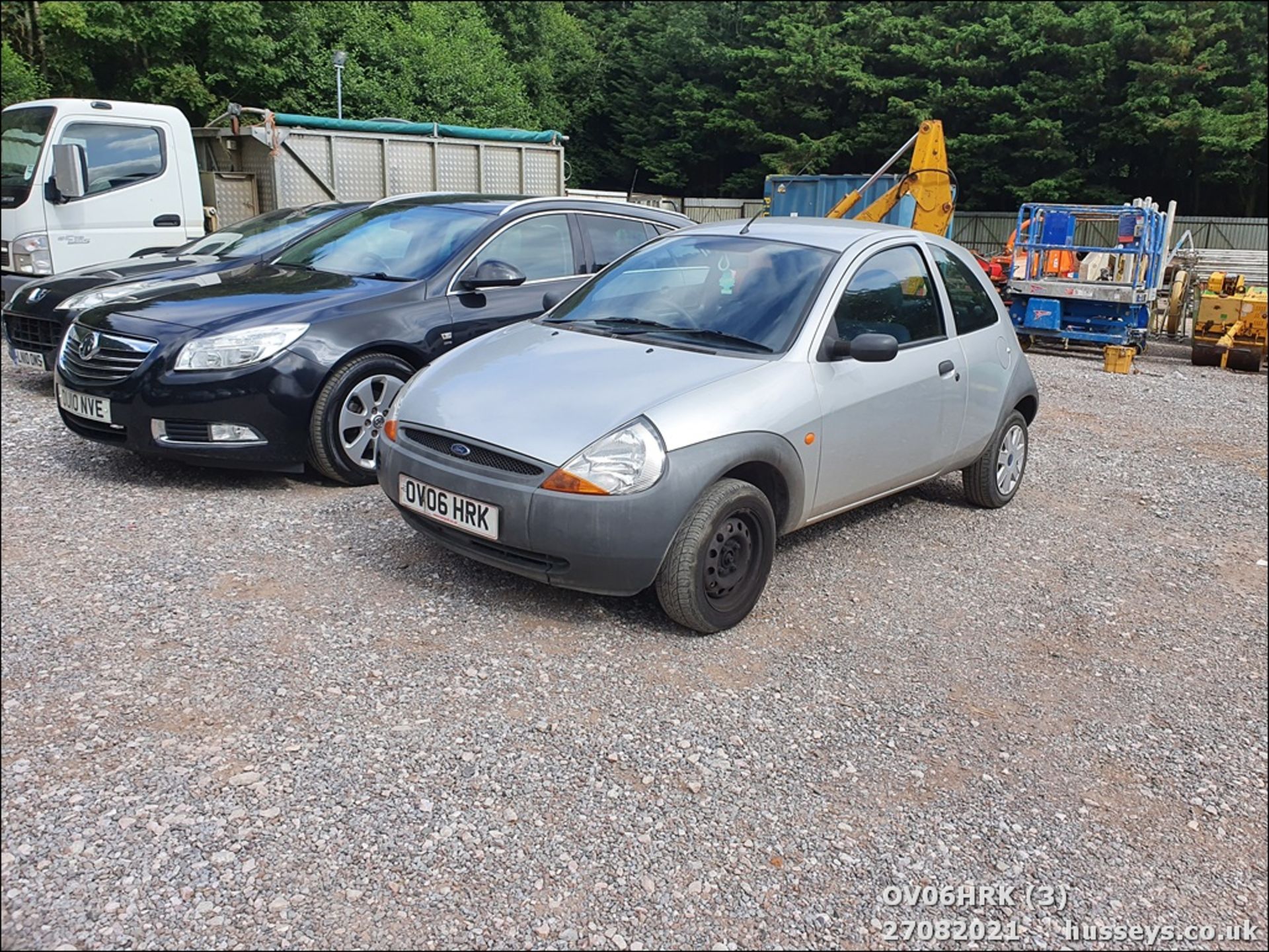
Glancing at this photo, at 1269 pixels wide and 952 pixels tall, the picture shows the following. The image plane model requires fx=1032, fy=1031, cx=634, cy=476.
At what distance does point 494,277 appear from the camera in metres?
5.92

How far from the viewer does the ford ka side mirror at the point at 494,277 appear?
19.4ft

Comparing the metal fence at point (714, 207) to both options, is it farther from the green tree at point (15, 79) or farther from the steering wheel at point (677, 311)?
the steering wheel at point (677, 311)

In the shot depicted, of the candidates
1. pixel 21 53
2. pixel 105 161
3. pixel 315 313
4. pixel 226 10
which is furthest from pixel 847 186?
pixel 315 313

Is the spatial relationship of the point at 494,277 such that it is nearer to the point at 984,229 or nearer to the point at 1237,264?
the point at 1237,264

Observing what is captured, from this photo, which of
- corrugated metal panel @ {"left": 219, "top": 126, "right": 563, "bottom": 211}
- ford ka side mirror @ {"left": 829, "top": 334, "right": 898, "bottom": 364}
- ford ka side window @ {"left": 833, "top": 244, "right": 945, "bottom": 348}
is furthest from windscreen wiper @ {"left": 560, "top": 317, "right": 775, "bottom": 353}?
corrugated metal panel @ {"left": 219, "top": 126, "right": 563, "bottom": 211}

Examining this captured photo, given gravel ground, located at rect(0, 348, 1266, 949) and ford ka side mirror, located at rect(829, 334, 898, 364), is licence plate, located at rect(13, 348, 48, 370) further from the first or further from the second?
ford ka side mirror, located at rect(829, 334, 898, 364)

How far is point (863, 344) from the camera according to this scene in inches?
176

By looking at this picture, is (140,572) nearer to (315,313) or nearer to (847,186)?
(315,313)

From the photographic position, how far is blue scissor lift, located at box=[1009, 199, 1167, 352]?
46.5 ft

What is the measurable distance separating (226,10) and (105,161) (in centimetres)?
1502

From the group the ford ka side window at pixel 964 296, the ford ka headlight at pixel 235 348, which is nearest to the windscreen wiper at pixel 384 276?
A: the ford ka headlight at pixel 235 348

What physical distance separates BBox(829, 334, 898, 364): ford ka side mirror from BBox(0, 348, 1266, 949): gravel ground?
1.09 metres

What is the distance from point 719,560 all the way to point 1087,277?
12675 mm

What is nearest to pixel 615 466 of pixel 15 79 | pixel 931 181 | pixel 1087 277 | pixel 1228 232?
pixel 931 181
